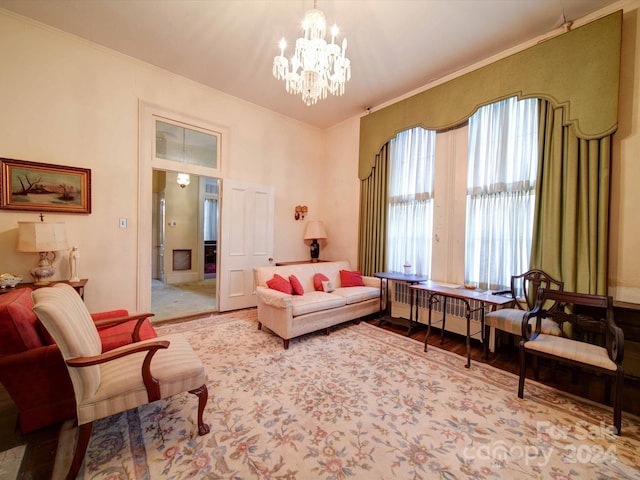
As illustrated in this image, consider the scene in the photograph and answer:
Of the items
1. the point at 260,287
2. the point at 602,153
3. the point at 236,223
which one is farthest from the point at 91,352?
the point at 602,153

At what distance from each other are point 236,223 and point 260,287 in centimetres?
148

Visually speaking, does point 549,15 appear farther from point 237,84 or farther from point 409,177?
point 237,84

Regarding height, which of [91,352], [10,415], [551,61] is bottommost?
[10,415]

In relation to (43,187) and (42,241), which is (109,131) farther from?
(42,241)

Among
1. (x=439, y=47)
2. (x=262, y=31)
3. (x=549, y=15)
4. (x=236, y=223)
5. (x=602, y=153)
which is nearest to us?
(x=602, y=153)

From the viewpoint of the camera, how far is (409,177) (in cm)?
415

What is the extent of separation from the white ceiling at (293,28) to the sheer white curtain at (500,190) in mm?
800

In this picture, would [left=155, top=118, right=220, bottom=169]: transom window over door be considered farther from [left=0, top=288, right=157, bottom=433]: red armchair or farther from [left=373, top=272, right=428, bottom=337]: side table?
[left=373, top=272, right=428, bottom=337]: side table

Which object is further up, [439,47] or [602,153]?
[439,47]

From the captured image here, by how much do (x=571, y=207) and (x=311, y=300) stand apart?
2936mm

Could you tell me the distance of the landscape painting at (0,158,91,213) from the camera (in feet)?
9.01

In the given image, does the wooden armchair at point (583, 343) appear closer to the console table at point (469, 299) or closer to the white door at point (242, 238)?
the console table at point (469, 299)

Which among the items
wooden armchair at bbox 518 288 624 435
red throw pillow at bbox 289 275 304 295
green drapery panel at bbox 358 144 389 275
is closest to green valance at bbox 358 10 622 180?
green drapery panel at bbox 358 144 389 275

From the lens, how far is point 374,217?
180 inches
